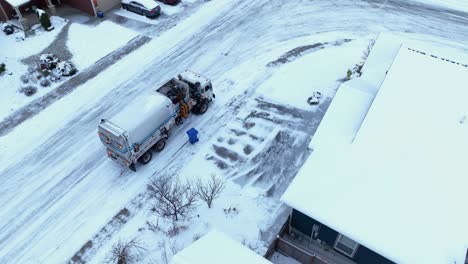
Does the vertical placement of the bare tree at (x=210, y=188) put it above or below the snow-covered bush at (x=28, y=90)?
above

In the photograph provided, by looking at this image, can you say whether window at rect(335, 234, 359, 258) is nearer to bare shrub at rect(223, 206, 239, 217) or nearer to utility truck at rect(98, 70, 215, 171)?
bare shrub at rect(223, 206, 239, 217)

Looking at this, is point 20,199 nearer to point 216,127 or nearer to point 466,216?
point 216,127

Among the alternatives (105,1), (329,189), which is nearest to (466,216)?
(329,189)

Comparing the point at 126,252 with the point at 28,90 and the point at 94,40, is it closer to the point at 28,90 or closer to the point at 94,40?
the point at 28,90

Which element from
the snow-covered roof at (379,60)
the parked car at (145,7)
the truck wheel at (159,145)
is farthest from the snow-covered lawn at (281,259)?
the parked car at (145,7)

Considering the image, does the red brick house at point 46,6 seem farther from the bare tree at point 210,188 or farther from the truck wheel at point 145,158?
the bare tree at point 210,188

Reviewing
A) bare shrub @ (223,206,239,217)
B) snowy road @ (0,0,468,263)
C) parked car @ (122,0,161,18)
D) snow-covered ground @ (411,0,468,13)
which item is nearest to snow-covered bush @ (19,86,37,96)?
snowy road @ (0,0,468,263)
